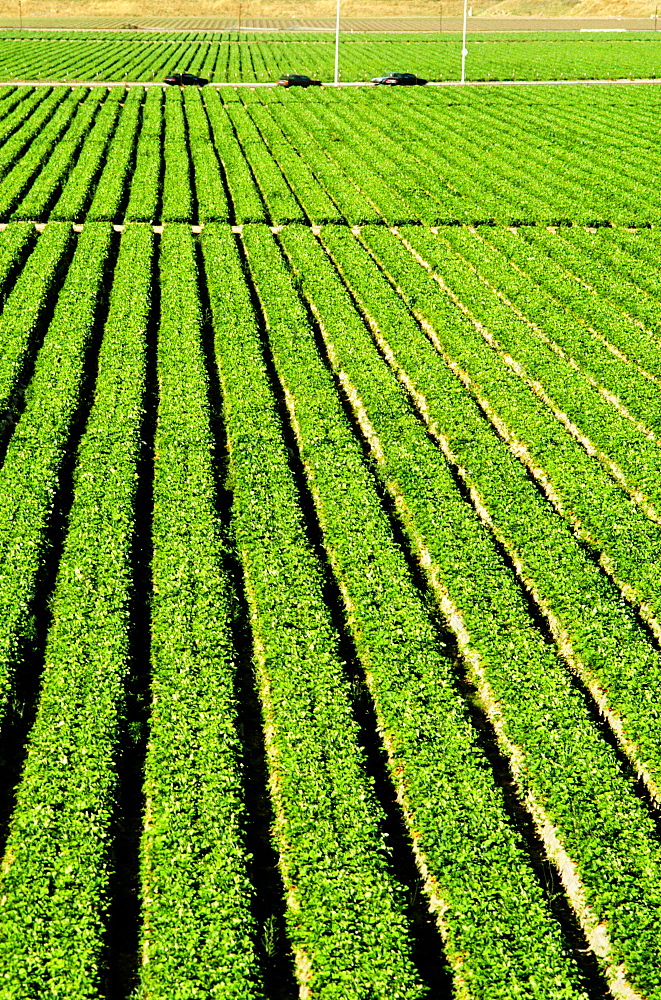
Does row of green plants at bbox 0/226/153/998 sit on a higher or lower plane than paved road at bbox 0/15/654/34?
lower

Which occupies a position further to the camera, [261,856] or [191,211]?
[191,211]

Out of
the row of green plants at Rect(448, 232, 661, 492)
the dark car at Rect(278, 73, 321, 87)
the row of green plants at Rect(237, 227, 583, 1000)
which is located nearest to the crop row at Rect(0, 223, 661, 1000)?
the row of green plants at Rect(237, 227, 583, 1000)

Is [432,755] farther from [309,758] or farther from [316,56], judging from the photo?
[316,56]

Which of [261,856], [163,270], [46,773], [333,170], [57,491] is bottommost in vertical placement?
[261,856]

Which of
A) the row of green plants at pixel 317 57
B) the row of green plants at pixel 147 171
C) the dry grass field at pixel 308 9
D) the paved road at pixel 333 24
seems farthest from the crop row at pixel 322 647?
the dry grass field at pixel 308 9

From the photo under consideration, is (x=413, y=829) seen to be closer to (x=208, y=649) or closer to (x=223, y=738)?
(x=223, y=738)

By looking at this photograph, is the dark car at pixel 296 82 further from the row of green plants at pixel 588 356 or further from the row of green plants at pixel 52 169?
the row of green plants at pixel 588 356

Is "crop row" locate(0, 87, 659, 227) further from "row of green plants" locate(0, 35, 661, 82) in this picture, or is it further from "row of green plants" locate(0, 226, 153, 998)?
"row of green plants" locate(0, 226, 153, 998)

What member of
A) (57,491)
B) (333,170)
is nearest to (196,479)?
(57,491)
